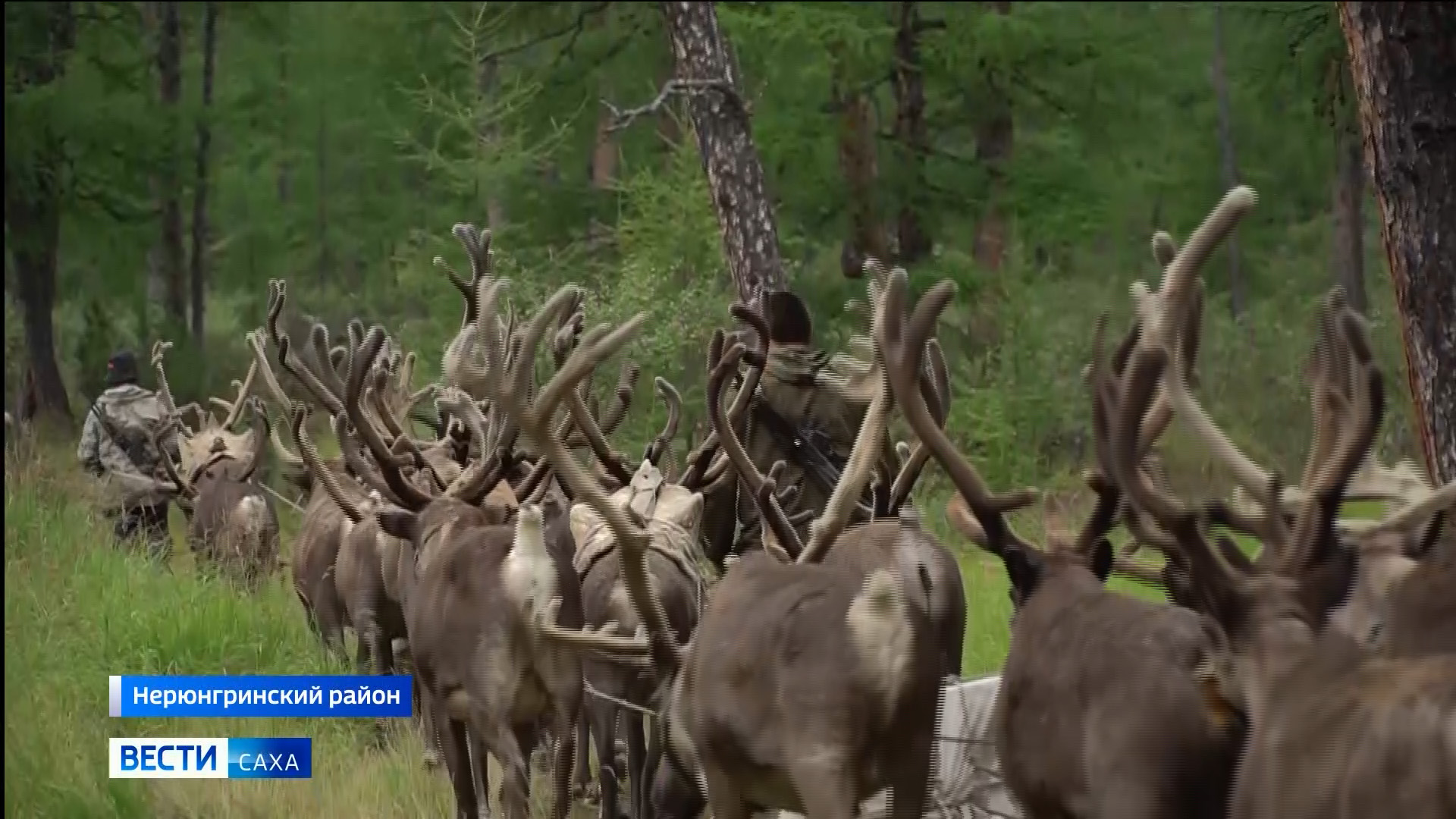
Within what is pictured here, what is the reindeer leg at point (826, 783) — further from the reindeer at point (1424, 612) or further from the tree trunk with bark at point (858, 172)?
the tree trunk with bark at point (858, 172)

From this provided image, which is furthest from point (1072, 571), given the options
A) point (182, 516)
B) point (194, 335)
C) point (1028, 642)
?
point (194, 335)

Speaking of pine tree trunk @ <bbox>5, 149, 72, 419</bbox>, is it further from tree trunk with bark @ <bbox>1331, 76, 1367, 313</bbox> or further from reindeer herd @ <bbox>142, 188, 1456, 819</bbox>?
reindeer herd @ <bbox>142, 188, 1456, 819</bbox>

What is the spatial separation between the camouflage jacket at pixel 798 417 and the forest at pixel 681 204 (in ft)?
4.56

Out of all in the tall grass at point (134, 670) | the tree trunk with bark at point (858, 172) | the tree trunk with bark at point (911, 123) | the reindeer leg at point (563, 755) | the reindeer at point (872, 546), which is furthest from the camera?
the tree trunk with bark at point (911, 123)

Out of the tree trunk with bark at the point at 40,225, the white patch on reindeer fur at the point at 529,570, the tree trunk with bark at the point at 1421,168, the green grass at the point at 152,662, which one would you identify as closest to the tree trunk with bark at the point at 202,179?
the tree trunk with bark at the point at 40,225

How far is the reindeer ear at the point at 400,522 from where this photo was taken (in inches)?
293

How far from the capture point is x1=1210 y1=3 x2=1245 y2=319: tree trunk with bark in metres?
26.4

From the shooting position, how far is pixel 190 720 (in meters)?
9.03

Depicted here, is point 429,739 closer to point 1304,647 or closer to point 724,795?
point 724,795

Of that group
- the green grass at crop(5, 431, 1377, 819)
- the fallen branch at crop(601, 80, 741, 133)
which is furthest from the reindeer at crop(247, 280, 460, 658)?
the fallen branch at crop(601, 80, 741, 133)

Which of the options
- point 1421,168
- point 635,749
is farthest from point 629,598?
point 1421,168

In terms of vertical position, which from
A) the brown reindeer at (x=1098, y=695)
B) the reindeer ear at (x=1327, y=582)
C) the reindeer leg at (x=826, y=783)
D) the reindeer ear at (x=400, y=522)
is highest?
the reindeer ear at (x=1327, y=582)

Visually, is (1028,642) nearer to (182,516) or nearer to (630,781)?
(630,781)

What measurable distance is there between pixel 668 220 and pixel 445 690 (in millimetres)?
9576
